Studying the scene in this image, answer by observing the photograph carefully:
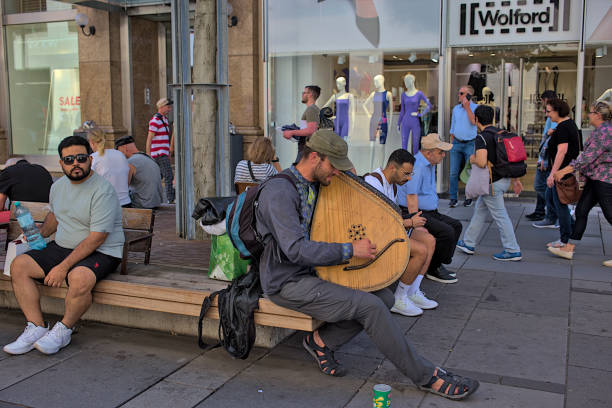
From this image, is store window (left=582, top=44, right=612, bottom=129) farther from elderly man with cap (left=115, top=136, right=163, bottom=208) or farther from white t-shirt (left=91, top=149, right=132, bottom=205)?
white t-shirt (left=91, top=149, right=132, bottom=205)

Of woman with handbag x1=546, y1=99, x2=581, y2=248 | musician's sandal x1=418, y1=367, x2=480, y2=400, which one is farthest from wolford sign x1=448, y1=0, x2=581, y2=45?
musician's sandal x1=418, y1=367, x2=480, y2=400

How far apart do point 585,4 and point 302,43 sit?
4892 mm

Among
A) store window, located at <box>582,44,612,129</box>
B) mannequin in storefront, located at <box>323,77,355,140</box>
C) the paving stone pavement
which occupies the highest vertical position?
store window, located at <box>582,44,612,129</box>

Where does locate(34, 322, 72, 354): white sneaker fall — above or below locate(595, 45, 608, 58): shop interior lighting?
below

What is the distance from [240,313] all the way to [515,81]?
8.84 meters

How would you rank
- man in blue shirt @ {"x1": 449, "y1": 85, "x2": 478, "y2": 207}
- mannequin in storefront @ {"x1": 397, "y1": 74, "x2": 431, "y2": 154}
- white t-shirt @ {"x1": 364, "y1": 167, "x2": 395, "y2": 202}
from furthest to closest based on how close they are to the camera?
mannequin in storefront @ {"x1": 397, "y1": 74, "x2": 431, "y2": 154}
man in blue shirt @ {"x1": 449, "y1": 85, "x2": 478, "y2": 207}
white t-shirt @ {"x1": 364, "y1": 167, "x2": 395, "y2": 202}

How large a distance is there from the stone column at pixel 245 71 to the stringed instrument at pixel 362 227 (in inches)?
341

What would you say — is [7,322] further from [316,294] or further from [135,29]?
[135,29]

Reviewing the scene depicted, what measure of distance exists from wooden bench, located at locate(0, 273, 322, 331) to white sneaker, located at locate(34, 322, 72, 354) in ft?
0.93

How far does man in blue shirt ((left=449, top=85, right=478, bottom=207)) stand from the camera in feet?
35.1

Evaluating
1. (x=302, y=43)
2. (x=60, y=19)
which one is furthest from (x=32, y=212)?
(x=60, y=19)

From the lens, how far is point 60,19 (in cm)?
1477

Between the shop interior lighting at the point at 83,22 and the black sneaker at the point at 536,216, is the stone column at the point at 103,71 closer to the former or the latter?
the shop interior lighting at the point at 83,22

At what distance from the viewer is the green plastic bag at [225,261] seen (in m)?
4.55
